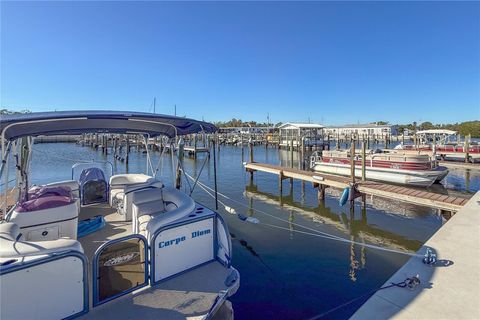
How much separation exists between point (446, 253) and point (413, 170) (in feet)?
47.5

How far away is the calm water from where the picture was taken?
5.97m

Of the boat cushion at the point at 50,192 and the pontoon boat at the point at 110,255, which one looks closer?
the pontoon boat at the point at 110,255

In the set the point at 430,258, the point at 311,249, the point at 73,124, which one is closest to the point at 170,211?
the point at 73,124

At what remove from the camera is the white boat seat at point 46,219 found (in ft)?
14.7

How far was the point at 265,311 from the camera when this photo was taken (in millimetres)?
5602

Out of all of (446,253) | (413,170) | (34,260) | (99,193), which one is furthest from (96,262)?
(413,170)

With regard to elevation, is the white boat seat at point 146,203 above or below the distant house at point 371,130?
below

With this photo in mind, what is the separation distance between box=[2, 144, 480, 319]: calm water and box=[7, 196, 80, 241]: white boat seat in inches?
152

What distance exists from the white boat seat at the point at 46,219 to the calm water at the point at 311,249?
3851 millimetres

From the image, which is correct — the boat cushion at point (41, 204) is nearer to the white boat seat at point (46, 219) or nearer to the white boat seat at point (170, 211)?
the white boat seat at point (46, 219)

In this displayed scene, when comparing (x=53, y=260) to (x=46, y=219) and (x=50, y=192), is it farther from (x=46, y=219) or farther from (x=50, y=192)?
(x=50, y=192)

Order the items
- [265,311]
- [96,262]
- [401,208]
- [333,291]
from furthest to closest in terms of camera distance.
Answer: [401,208], [333,291], [265,311], [96,262]

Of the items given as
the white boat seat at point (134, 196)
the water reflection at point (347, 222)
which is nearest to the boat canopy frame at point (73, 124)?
the white boat seat at point (134, 196)

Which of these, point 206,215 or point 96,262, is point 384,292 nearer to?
point 206,215
